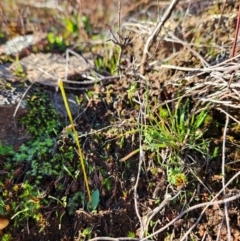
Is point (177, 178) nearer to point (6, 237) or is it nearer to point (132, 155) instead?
point (132, 155)

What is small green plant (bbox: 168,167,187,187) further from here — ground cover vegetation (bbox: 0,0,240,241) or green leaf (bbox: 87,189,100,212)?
green leaf (bbox: 87,189,100,212)

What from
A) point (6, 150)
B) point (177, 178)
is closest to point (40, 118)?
point (6, 150)

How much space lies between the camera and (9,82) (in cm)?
212

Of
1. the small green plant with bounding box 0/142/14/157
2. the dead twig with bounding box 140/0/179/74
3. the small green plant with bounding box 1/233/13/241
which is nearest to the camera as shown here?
the small green plant with bounding box 1/233/13/241

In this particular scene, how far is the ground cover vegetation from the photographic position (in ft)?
5.76

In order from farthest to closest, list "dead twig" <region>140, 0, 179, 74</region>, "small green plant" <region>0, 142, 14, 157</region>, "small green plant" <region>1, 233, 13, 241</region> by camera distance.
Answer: "dead twig" <region>140, 0, 179, 74</region>
"small green plant" <region>0, 142, 14, 157</region>
"small green plant" <region>1, 233, 13, 241</region>

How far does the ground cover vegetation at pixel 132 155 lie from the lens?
1.76m

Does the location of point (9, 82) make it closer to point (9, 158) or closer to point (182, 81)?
point (9, 158)

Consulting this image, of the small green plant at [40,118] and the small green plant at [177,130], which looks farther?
the small green plant at [40,118]

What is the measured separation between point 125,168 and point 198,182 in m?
0.35

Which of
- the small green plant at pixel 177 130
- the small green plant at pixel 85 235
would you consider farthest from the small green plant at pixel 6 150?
the small green plant at pixel 177 130

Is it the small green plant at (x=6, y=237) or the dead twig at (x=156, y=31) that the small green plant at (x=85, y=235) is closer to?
the small green plant at (x=6, y=237)

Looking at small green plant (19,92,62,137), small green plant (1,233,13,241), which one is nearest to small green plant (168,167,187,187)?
small green plant (19,92,62,137)

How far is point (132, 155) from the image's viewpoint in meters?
1.90
